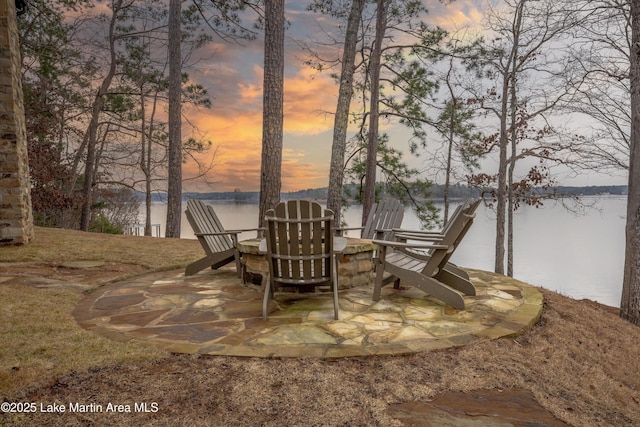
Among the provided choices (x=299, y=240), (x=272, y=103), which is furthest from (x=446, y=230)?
(x=272, y=103)

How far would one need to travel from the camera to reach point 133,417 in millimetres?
1901

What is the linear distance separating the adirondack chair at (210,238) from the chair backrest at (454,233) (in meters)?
2.36

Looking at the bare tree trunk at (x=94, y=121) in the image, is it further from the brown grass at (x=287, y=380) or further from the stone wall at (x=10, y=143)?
the brown grass at (x=287, y=380)

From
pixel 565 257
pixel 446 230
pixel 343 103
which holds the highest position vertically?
pixel 343 103

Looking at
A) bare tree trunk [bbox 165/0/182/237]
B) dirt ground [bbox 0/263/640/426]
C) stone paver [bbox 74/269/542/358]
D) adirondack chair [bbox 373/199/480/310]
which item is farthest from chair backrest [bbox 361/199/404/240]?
bare tree trunk [bbox 165/0/182/237]

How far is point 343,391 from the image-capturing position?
7.12 ft

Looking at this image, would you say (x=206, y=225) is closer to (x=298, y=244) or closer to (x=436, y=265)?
(x=298, y=244)

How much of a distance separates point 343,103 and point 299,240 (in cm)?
697

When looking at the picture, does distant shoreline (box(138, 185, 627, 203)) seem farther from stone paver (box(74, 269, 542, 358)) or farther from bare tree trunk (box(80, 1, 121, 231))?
stone paver (box(74, 269, 542, 358))

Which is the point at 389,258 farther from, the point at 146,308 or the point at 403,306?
the point at 146,308

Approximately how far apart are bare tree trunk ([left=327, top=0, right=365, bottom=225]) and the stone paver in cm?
583

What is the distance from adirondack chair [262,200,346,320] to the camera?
3326 millimetres

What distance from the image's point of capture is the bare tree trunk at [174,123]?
34.8 ft

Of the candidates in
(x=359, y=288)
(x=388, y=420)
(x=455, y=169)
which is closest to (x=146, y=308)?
(x=359, y=288)
